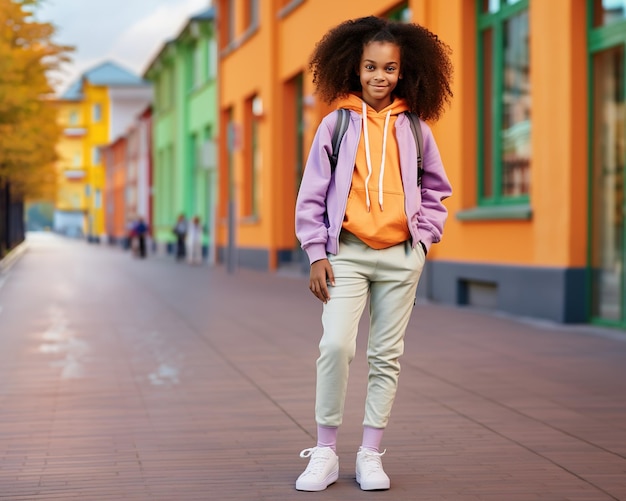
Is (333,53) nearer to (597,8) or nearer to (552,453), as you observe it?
(552,453)

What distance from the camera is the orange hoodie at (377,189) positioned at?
4637 millimetres

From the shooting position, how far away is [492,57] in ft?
47.0

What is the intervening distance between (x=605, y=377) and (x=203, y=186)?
30.1 metres

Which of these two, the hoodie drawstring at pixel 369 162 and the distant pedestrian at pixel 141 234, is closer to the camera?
the hoodie drawstring at pixel 369 162

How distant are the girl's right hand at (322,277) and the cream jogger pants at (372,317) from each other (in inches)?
1.0

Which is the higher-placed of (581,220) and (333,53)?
(333,53)

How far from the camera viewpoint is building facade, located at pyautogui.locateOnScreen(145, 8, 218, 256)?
117ft

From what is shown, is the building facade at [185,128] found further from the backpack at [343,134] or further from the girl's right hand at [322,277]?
the girl's right hand at [322,277]

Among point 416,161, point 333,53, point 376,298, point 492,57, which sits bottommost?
point 376,298

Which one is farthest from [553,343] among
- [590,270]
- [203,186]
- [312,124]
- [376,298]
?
[203,186]

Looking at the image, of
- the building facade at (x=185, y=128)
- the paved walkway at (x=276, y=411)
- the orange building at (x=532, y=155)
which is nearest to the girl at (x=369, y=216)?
the paved walkway at (x=276, y=411)

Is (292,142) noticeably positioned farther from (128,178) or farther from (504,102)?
(128,178)

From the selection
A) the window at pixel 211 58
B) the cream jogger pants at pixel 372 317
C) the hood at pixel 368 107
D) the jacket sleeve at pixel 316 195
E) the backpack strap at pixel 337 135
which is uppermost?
the window at pixel 211 58

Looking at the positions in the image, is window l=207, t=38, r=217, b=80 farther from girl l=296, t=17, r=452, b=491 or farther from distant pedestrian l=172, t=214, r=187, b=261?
girl l=296, t=17, r=452, b=491
